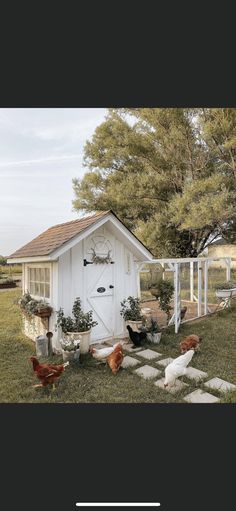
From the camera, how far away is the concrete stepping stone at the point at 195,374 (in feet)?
14.6

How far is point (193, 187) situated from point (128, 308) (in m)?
6.27

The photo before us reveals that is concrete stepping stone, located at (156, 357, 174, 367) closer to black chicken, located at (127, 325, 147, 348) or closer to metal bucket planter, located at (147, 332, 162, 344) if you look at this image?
black chicken, located at (127, 325, 147, 348)

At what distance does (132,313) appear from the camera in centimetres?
638

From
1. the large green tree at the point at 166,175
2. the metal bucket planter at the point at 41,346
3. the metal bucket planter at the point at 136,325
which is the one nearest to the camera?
the metal bucket planter at the point at 41,346

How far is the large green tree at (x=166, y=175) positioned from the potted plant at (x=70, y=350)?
23.6ft

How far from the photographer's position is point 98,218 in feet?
18.6

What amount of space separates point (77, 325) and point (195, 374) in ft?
7.41

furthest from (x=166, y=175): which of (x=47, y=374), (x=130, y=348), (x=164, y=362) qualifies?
(x=47, y=374)

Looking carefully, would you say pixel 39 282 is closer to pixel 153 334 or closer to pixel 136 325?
pixel 136 325

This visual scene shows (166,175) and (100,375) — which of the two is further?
(166,175)

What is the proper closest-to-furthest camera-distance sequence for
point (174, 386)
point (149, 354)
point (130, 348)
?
point (174, 386) < point (149, 354) < point (130, 348)
